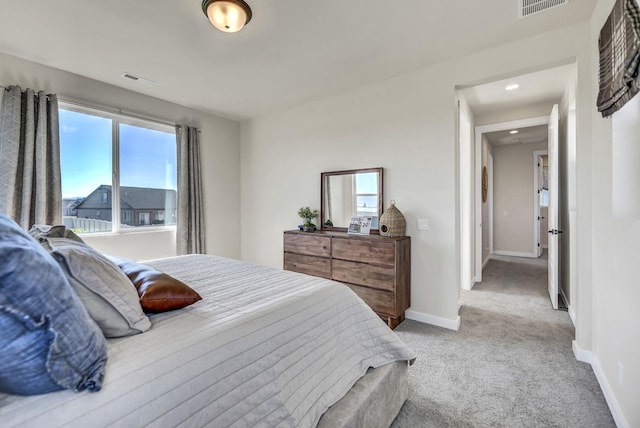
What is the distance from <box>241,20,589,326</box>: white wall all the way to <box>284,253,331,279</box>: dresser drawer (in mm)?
842

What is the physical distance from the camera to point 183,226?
13.1 feet

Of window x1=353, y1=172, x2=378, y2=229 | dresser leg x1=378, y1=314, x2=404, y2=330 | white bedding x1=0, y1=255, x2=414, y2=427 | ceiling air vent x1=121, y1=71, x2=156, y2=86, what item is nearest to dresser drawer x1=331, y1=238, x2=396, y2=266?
window x1=353, y1=172, x2=378, y2=229

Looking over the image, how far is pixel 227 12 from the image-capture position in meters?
1.87

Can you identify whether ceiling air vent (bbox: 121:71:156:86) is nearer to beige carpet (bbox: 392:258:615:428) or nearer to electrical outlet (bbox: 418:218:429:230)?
electrical outlet (bbox: 418:218:429:230)

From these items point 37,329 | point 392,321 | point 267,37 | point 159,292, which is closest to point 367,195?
point 392,321

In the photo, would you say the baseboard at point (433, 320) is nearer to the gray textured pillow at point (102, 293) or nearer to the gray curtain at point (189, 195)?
the gray textured pillow at point (102, 293)

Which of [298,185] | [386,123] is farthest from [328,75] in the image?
[298,185]

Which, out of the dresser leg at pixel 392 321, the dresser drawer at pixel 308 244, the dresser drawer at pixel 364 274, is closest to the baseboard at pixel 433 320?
the dresser leg at pixel 392 321

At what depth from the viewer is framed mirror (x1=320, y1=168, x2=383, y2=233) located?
3.34m

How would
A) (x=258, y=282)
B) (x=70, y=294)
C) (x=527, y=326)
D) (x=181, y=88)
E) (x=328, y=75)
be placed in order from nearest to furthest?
(x=70, y=294)
(x=258, y=282)
(x=527, y=326)
(x=328, y=75)
(x=181, y=88)

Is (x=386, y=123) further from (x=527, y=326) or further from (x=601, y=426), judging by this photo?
(x=601, y=426)

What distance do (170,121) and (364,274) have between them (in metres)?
3.32

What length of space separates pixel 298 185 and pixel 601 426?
3.52 meters

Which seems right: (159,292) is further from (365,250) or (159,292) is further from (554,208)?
(554,208)
